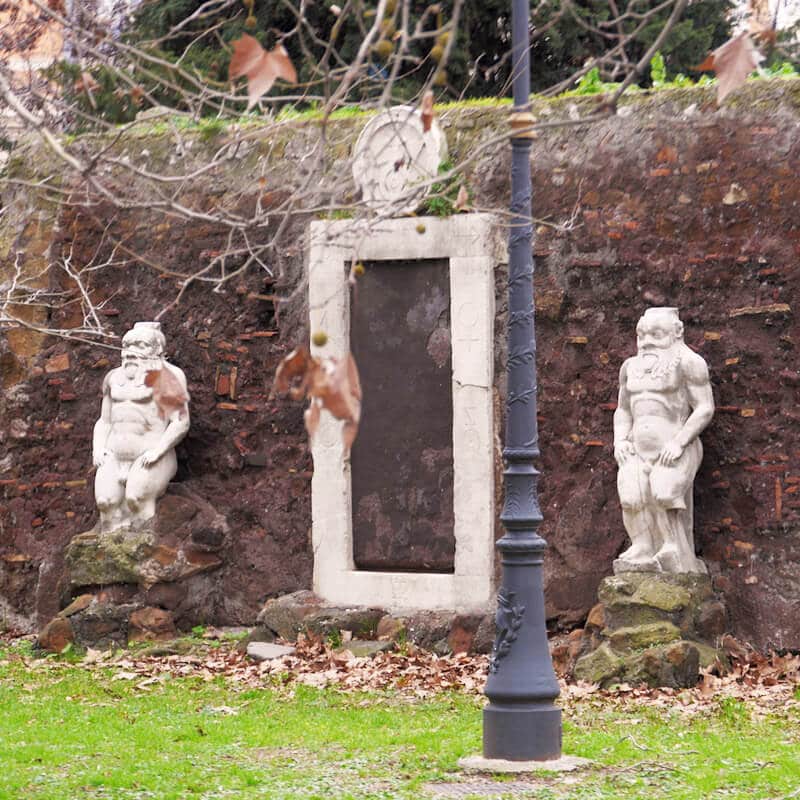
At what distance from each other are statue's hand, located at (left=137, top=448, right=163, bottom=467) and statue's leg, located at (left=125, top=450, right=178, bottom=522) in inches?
1.0

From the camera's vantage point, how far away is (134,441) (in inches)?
430

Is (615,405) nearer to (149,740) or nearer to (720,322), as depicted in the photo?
(720,322)

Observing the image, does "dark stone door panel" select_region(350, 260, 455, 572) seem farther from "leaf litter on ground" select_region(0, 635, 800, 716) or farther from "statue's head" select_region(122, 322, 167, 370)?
"statue's head" select_region(122, 322, 167, 370)

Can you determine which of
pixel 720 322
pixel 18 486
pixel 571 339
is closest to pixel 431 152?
pixel 571 339

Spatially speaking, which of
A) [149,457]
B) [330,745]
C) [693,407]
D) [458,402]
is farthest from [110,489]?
[693,407]

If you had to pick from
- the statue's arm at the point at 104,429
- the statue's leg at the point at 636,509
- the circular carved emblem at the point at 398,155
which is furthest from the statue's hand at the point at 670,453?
the statue's arm at the point at 104,429

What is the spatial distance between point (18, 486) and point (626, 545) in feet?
14.8

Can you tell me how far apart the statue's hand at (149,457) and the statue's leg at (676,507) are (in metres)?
3.36

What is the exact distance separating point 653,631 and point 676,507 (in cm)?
75

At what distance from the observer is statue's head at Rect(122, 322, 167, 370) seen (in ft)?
35.5

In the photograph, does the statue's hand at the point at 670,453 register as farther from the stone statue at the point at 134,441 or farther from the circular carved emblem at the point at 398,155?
the stone statue at the point at 134,441

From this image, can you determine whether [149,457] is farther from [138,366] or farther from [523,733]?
[523,733]

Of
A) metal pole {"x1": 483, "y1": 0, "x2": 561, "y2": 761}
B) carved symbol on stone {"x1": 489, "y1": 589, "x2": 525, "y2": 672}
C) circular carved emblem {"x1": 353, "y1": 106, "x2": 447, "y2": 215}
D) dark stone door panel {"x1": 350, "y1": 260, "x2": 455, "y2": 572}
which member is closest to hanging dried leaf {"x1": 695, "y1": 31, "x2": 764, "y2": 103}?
metal pole {"x1": 483, "y1": 0, "x2": 561, "y2": 761}

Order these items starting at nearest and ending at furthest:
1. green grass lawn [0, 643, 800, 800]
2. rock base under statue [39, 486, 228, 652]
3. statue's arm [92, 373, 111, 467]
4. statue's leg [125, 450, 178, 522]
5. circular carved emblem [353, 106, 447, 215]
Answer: green grass lawn [0, 643, 800, 800] → circular carved emblem [353, 106, 447, 215] → rock base under statue [39, 486, 228, 652] → statue's leg [125, 450, 178, 522] → statue's arm [92, 373, 111, 467]
